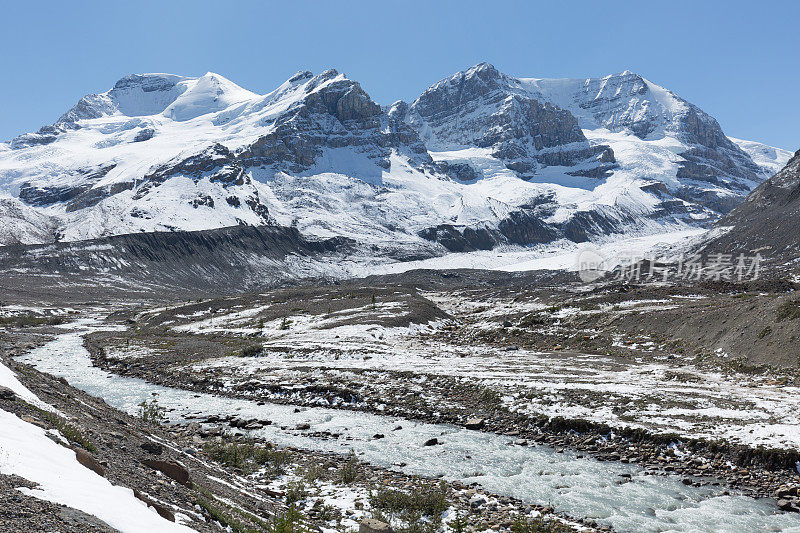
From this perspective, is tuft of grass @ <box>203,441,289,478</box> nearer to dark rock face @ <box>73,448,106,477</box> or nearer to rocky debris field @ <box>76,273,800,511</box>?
dark rock face @ <box>73,448,106,477</box>

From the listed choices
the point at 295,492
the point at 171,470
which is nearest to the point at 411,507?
the point at 295,492

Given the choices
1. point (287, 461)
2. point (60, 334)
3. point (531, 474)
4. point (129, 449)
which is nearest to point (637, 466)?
point (531, 474)

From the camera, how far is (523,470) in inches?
731

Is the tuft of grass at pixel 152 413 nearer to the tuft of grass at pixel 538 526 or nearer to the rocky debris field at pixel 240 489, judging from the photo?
the rocky debris field at pixel 240 489

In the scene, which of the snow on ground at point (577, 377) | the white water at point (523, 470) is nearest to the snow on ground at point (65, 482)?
the white water at point (523, 470)

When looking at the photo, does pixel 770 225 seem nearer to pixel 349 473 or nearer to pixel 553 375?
pixel 553 375

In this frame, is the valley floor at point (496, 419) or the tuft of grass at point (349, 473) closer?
the valley floor at point (496, 419)

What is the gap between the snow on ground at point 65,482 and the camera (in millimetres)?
8797

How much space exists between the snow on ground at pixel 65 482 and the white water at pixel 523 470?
10.6 m

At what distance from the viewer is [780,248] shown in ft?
444

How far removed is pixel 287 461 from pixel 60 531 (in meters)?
12.0

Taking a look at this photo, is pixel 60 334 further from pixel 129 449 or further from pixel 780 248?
pixel 780 248

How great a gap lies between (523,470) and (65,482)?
14383 mm

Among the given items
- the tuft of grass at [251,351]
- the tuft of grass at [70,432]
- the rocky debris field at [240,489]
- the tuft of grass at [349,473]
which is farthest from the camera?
the tuft of grass at [251,351]
